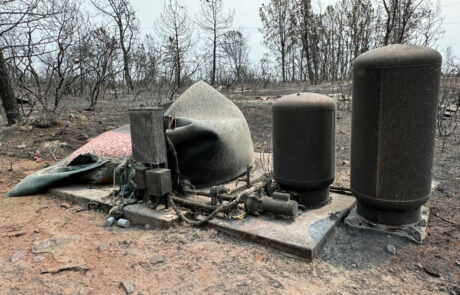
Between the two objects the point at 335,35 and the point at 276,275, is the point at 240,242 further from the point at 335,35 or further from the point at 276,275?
the point at 335,35

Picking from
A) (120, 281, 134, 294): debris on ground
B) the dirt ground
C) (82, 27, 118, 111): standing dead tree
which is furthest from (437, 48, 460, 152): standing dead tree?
(82, 27, 118, 111): standing dead tree

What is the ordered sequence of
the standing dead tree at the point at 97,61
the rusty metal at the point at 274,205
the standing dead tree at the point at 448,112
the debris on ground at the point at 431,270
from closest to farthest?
the debris on ground at the point at 431,270 → the rusty metal at the point at 274,205 → the standing dead tree at the point at 448,112 → the standing dead tree at the point at 97,61

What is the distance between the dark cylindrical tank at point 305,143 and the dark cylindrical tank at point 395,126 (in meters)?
0.39

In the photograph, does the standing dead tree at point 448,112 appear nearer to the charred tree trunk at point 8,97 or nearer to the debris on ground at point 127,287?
the debris on ground at point 127,287

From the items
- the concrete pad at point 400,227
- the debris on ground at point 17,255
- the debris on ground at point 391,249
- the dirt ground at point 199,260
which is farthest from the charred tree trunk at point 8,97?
the debris on ground at point 391,249

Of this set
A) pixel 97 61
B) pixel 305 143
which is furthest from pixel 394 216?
pixel 97 61

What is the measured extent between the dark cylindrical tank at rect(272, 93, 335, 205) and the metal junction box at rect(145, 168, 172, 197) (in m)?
1.16

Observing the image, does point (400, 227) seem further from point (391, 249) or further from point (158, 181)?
point (158, 181)

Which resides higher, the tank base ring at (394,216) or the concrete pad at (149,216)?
the tank base ring at (394,216)

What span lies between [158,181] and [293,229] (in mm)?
1392

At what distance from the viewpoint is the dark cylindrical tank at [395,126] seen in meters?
2.61

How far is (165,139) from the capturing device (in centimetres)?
356

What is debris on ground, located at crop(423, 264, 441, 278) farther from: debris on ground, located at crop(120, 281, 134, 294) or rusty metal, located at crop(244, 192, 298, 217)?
debris on ground, located at crop(120, 281, 134, 294)

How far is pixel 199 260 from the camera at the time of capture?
2658mm
